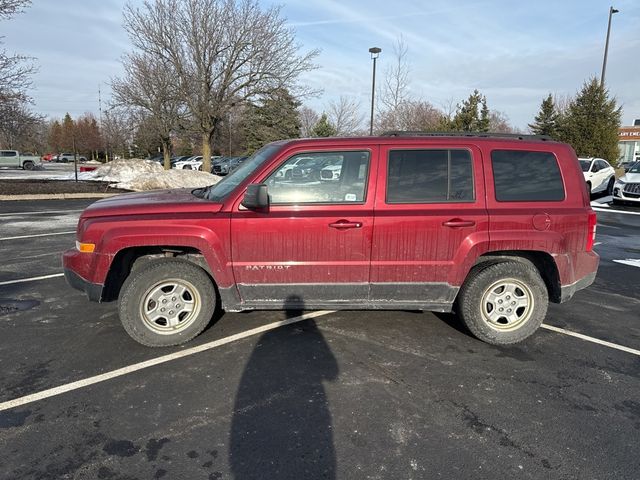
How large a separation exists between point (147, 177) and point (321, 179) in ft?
63.3

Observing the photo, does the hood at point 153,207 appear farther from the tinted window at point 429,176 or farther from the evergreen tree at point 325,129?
the evergreen tree at point 325,129

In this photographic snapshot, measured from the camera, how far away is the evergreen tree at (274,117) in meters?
25.2

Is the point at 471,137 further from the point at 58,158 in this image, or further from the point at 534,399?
the point at 58,158

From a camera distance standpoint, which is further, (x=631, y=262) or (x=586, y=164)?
(x=586, y=164)

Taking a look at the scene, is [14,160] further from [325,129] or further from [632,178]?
[632,178]

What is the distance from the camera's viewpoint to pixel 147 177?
21.0m

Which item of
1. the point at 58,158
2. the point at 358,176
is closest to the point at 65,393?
the point at 358,176

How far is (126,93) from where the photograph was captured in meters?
24.9

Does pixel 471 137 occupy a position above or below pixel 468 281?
above

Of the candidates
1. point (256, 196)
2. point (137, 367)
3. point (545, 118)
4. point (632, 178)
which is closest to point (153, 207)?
point (256, 196)

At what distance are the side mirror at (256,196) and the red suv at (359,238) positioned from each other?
0.25 feet

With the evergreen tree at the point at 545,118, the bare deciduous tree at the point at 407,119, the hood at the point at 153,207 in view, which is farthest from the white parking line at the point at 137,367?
the evergreen tree at the point at 545,118

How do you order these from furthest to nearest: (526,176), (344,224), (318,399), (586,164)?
(586,164)
(526,176)
(344,224)
(318,399)

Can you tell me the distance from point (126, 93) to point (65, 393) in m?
25.5
